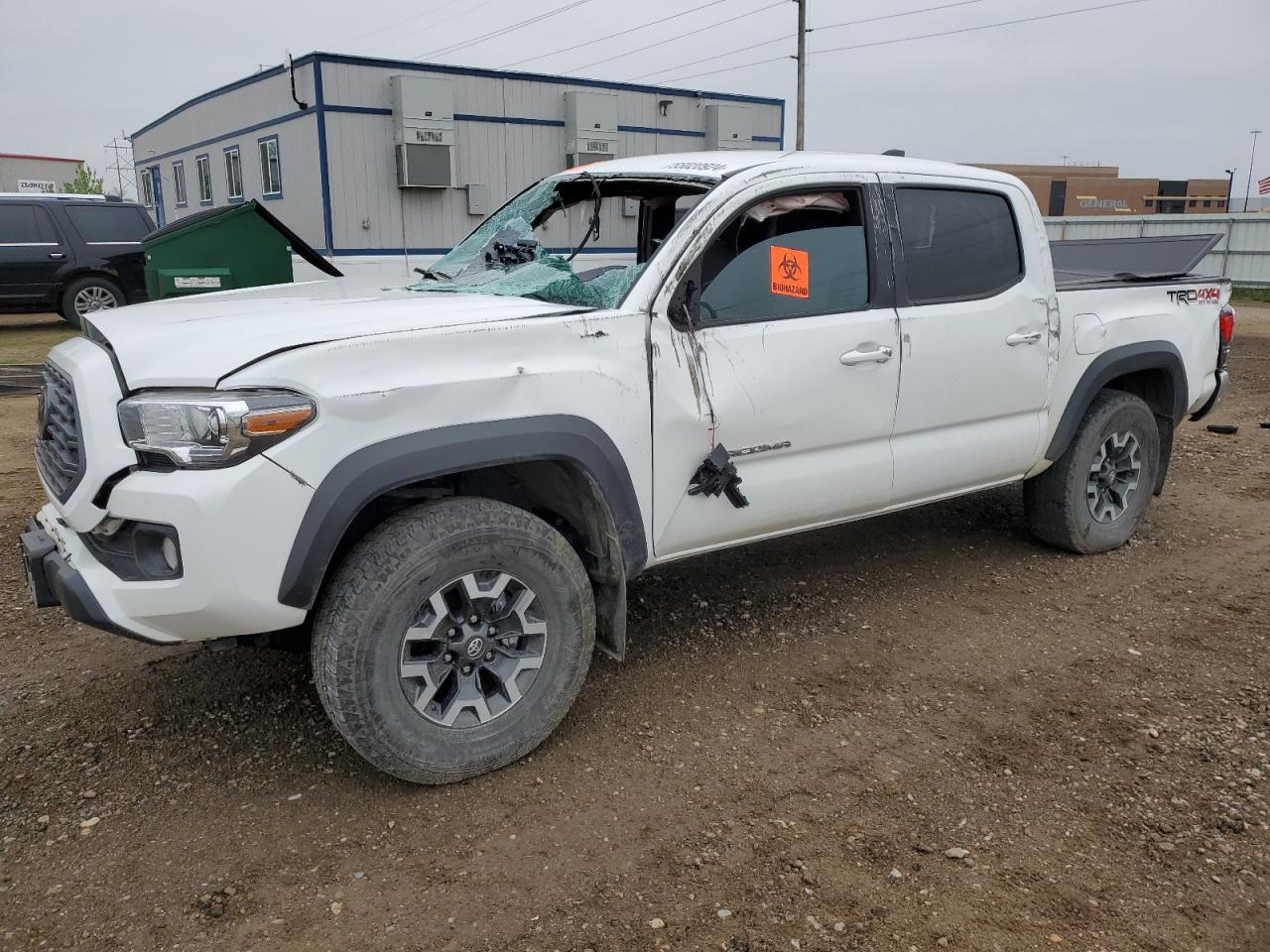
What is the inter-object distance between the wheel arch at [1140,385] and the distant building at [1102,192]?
43.9 metres

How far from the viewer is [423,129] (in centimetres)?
1647

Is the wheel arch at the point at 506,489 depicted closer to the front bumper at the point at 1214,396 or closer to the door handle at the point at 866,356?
the door handle at the point at 866,356

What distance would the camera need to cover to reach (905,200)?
398 cm

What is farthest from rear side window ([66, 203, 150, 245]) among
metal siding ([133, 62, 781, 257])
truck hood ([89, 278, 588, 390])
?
truck hood ([89, 278, 588, 390])

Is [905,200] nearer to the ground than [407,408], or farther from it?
farther from it

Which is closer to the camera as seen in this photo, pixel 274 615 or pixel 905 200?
pixel 274 615

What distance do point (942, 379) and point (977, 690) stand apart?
3.98 feet

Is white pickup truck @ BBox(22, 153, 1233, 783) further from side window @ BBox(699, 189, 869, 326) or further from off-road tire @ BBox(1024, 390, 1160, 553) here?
off-road tire @ BBox(1024, 390, 1160, 553)

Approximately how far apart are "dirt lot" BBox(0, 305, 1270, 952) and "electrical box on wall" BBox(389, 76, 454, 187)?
13.3 meters

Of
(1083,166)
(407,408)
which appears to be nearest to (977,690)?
(407,408)

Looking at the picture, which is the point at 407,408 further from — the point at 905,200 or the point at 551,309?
the point at 905,200

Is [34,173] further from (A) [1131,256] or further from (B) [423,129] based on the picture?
(A) [1131,256]

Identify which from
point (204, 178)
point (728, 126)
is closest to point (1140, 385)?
point (728, 126)

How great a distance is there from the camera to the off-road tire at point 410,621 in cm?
275
